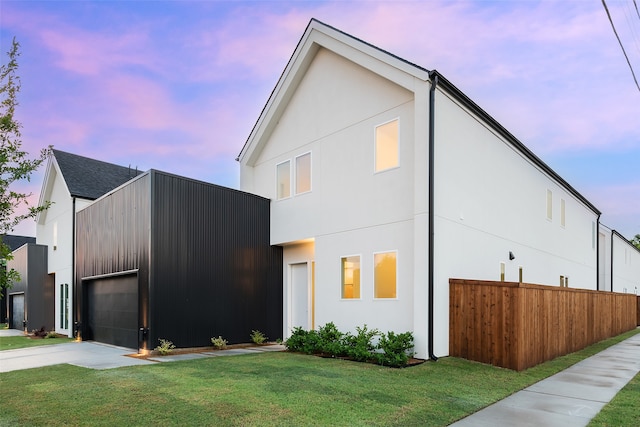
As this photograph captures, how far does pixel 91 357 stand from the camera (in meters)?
10.9

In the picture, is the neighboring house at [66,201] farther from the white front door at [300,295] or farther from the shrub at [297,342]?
the shrub at [297,342]

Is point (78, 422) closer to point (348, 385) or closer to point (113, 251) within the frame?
point (348, 385)

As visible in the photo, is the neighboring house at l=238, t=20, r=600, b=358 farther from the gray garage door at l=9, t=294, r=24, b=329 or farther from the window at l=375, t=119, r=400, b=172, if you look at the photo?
the gray garage door at l=9, t=294, r=24, b=329

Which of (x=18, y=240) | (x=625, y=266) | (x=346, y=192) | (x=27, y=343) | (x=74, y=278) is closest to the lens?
(x=346, y=192)

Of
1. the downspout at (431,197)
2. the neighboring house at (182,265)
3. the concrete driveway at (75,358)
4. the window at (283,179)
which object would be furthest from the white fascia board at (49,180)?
the downspout at (431,197)

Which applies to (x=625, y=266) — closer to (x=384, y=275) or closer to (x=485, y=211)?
(x=485, y=211)

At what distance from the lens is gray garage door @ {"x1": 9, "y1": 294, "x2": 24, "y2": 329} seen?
24.0 meters

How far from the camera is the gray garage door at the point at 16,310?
2396 cm

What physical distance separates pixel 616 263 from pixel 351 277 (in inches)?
1039

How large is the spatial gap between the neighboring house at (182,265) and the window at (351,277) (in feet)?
10.9

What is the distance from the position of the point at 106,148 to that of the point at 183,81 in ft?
46.0

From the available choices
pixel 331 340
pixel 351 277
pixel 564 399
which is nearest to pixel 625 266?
pixel 351 277

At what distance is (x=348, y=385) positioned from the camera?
711 centimetres

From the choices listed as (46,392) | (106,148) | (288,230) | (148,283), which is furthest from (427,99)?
(106,148)
